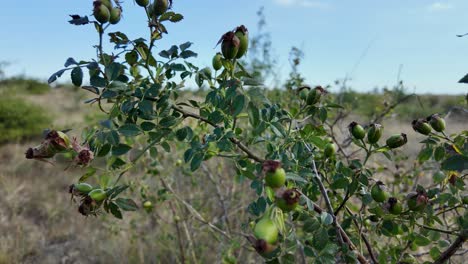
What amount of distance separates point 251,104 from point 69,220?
10.2 feet

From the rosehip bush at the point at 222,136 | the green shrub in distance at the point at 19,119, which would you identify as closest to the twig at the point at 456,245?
the rosehip bush at the point at 222,136

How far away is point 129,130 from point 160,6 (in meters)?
0.25

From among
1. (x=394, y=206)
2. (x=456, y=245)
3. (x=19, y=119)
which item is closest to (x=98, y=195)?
(x=394, y=206)

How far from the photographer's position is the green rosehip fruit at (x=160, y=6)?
29.2 inches

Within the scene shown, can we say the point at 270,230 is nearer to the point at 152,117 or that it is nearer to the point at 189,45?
the point at 152,117

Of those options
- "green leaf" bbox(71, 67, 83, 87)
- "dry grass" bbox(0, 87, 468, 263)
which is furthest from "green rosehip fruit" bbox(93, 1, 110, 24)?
"dry grass" bbox(0, 87, 468, 263)

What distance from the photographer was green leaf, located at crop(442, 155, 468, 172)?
65 centimetres

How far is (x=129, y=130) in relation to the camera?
2.46 feet

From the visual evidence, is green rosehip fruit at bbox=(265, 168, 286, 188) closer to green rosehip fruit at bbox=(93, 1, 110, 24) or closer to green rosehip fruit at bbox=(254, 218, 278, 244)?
green rosehip fruit at bbox=(254, 218, 278, 244)

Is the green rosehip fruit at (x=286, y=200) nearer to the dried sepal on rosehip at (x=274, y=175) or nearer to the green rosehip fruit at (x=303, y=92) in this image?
the dried sepal on rosehip at (x=274, y=175)

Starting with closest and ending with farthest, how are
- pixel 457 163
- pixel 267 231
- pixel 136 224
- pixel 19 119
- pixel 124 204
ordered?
1. pixel 267 231
2. pixel 457 163
3. pixel 124 204
4. pixel 136 224
5. pixel 19 119

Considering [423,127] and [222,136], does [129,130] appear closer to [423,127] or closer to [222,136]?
[222,136]

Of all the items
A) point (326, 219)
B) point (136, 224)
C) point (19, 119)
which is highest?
point (326, 219)

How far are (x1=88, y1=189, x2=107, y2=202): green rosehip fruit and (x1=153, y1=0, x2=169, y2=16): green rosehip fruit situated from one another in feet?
1.20
